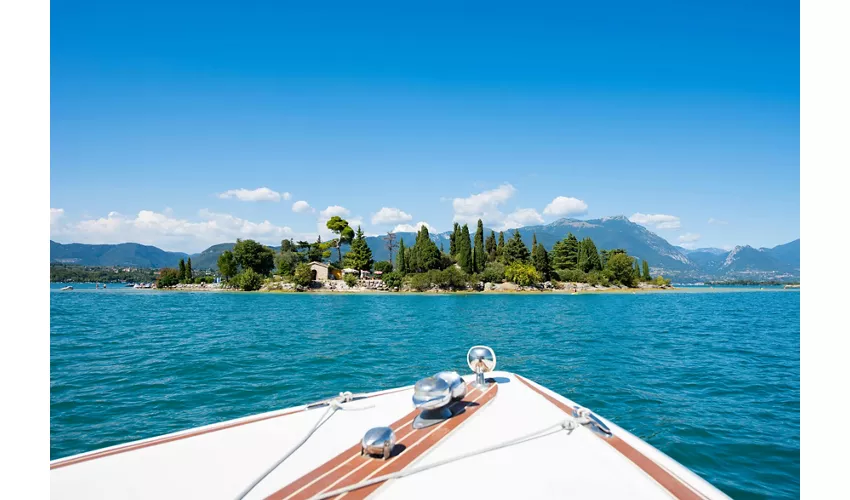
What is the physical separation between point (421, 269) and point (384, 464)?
63548 millimetres

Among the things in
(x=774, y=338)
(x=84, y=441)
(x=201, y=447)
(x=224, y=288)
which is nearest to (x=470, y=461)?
(x=201, y=447)

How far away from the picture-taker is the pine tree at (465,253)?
66.5 m

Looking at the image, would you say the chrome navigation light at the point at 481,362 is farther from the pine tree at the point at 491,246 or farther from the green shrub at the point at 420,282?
the pine tree at the point at 491,246

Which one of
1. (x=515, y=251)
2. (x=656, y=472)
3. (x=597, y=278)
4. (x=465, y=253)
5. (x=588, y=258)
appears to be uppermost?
(x=515, y=251)

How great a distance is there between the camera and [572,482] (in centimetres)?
294

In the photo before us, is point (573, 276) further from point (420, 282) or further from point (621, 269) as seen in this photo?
point (420, 282)

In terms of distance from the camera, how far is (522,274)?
210ft

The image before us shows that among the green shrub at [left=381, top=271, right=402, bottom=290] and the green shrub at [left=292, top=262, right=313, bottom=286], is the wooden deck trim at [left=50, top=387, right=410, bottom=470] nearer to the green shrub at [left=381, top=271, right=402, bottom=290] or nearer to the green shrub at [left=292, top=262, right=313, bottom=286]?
the green shrub at [left=381, top=271, right=402, bottom=290]

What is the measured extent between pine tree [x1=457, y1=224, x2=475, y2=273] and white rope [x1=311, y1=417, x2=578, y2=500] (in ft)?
206

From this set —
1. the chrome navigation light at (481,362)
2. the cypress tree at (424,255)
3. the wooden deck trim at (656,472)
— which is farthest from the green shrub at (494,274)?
the wooden deck trim at (656,472)

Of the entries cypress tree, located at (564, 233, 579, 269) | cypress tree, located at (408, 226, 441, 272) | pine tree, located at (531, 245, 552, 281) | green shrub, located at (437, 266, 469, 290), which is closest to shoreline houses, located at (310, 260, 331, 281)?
cypress tree, located at (408, 226, 441, 272)

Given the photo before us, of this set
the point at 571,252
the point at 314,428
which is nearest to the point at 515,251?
the point at 571,252
